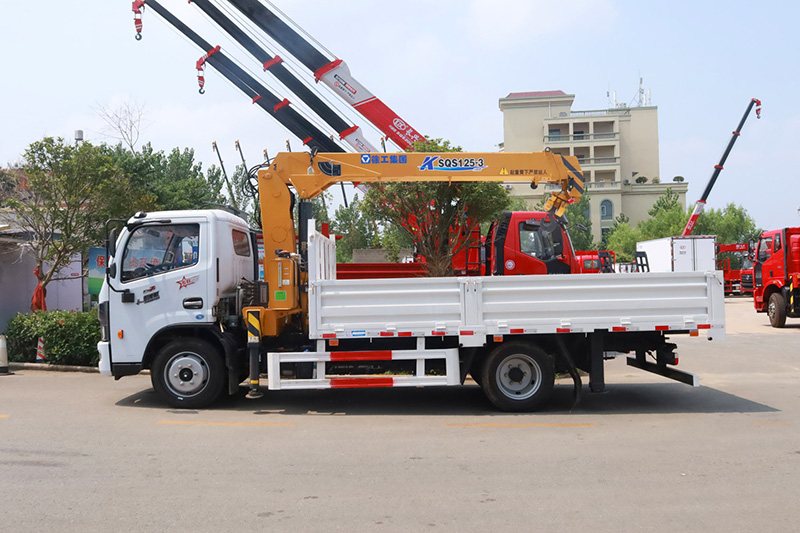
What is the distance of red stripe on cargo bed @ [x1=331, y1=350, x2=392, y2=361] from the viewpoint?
8.41 m

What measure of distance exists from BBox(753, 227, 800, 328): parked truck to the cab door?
18011mm

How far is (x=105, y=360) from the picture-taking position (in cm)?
879

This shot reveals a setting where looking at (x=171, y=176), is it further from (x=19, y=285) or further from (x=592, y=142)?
(x=592, y=142)

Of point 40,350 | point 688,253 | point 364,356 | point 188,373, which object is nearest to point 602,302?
point 364,356

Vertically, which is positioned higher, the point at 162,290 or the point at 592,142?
the point at 592,142

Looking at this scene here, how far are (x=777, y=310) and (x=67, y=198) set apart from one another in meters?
20.1

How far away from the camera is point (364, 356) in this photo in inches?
333

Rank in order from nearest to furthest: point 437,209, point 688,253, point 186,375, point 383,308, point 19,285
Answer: point 383,308 → point 186,375 → point 437,209 → point 19,285 → point 688,253

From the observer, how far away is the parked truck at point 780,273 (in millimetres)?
19859

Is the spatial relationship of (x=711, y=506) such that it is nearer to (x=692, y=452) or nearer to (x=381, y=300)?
(x=692, y=452)

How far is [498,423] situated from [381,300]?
2.06m

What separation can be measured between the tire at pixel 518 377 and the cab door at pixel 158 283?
12.1 feet

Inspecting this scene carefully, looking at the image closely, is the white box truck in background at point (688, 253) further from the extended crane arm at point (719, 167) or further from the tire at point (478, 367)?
the tire at point (478, 367)

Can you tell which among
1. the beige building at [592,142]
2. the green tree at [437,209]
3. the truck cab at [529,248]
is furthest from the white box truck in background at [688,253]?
the beige building at [592,142]
